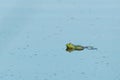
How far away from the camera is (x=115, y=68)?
13.7 m

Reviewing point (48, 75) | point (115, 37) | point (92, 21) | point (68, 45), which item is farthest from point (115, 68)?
point (92, 21)

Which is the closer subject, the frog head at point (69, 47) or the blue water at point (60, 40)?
the blue water at point (60, 40)

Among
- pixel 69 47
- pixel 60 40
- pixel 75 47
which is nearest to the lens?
pixel 69 47

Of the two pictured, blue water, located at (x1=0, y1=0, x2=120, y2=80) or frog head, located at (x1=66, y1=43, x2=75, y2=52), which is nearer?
blue water, located at (x1=0, y1=0, x2=120, y2=80)

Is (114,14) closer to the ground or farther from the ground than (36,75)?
farther from the ground

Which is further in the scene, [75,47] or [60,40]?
[60,40]

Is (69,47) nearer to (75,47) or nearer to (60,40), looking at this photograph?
(75,47)

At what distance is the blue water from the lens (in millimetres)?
13598

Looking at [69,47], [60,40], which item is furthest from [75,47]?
[60,40]

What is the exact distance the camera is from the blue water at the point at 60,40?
13598 millimetres

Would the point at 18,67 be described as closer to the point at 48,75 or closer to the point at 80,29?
the point at 48,75

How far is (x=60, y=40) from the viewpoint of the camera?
672 inches

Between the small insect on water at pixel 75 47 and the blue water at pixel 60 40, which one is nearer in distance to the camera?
the blue water at pixel 60 40

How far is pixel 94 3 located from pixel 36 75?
921cm
